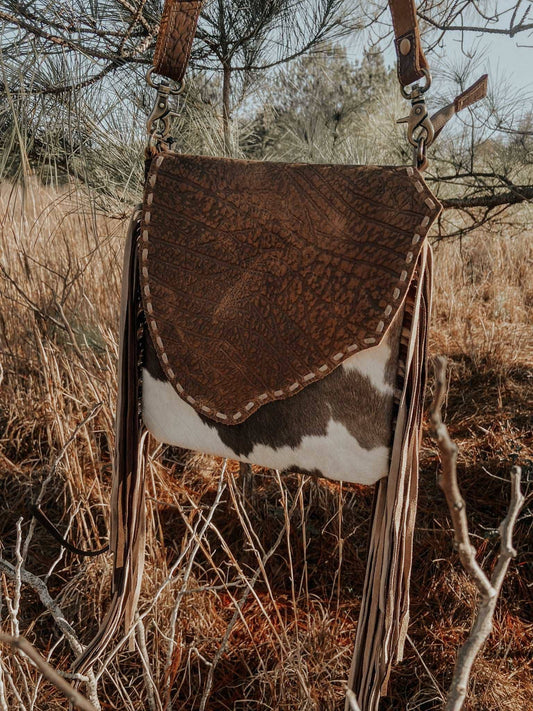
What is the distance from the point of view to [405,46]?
603 mm

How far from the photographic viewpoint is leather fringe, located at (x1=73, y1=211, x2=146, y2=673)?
29.9 inches

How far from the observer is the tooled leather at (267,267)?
1.91 ft

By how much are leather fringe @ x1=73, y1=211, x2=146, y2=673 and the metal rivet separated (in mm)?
375

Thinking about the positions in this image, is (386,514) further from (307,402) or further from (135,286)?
(135,286)

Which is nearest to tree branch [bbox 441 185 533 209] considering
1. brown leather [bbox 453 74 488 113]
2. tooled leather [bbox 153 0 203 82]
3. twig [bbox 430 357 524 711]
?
brown leather [bbox 453 74 488 113]

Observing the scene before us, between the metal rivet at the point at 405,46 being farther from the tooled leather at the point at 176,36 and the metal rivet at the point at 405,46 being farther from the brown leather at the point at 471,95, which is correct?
the tooled leather at the point at 176,36

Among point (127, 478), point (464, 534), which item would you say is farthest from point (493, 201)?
point (464, 534)

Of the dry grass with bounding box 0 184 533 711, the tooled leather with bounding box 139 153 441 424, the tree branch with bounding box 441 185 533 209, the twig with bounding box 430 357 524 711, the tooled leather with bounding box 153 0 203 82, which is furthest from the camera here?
the tree branch with bounding box 441 185 533 209

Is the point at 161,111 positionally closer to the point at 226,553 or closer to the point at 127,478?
the point at 127,478

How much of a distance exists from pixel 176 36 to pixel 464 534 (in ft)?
2.25

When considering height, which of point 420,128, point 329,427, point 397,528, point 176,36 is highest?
point 176,36

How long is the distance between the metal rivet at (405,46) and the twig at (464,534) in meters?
0.46

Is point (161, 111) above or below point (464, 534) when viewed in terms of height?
above

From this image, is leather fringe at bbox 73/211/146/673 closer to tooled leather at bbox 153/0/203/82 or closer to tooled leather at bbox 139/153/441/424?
tooled leather at bbox 139/153/441/424
